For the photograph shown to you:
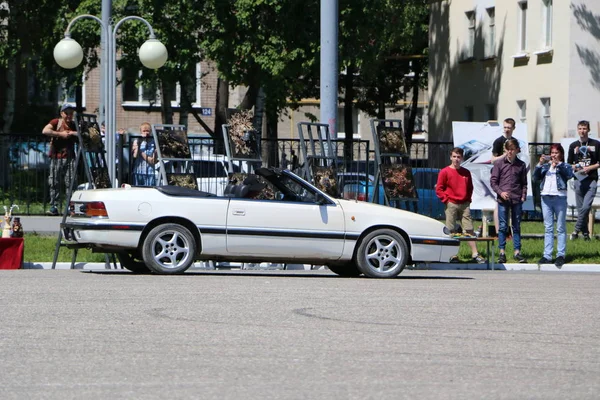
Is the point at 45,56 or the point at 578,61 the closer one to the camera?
the point at 578,61

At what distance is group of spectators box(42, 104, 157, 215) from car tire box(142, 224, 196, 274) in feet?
14.5

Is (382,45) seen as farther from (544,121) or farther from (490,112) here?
(544,121)

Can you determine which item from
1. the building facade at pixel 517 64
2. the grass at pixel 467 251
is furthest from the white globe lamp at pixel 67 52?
the building facade at pixel 517 64

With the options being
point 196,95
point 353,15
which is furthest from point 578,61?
point 196,95

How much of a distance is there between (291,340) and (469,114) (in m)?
38.0

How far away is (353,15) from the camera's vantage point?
41.2m

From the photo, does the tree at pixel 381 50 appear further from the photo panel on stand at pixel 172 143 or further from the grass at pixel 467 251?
the photo panel on stand at pixel 172 143

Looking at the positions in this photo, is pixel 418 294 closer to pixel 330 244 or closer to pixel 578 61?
pixel 330 244

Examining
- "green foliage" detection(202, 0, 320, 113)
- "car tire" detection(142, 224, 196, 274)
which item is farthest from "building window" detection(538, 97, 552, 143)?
"car tire" detection(142, 224, 196, 274)

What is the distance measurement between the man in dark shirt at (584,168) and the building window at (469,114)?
2272 centimetres

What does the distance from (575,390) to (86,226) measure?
9.01 metres

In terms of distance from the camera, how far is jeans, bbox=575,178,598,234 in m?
23.4

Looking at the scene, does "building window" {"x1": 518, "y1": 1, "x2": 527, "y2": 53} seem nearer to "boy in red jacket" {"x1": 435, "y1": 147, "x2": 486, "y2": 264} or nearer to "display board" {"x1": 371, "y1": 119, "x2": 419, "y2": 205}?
"display board" {"x1": 371, "y1": 119, "x2": 419, "y2": 205}

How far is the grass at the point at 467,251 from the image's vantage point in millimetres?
19422
